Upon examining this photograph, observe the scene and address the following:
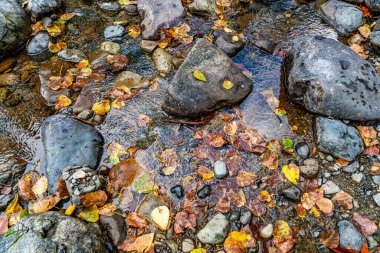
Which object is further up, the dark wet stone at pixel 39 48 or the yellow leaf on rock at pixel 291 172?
the dark wet stone at pixel 39 48

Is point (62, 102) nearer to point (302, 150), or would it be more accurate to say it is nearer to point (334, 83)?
point (302, 150)

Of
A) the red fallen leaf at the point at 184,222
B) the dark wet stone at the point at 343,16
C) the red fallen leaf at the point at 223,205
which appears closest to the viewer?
the red fallen leaf at the point at 184,222

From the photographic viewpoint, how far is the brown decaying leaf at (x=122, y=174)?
3.59m

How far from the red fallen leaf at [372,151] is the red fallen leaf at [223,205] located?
1800 mm

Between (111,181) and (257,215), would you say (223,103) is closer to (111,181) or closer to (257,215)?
(257,215)

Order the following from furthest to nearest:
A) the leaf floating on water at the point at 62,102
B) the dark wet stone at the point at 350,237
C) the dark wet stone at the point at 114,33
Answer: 1. the dark wet stone at the point at 114,33
2. the leaf floating on water at the point at 62,102
3. the dark wet stone at the point at 350,237

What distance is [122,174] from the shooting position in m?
3.67

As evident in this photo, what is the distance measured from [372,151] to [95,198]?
337cm

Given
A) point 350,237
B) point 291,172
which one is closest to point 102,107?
point 291,172

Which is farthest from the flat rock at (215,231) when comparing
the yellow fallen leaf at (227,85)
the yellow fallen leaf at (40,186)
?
the yellow fallen leaf at (40,186)

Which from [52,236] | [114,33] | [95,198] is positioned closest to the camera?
[52,236]

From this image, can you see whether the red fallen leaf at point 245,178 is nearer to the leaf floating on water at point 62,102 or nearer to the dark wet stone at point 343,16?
the leaf floating on water at point 62,102

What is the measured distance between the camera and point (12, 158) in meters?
3.89

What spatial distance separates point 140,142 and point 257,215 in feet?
5.67
